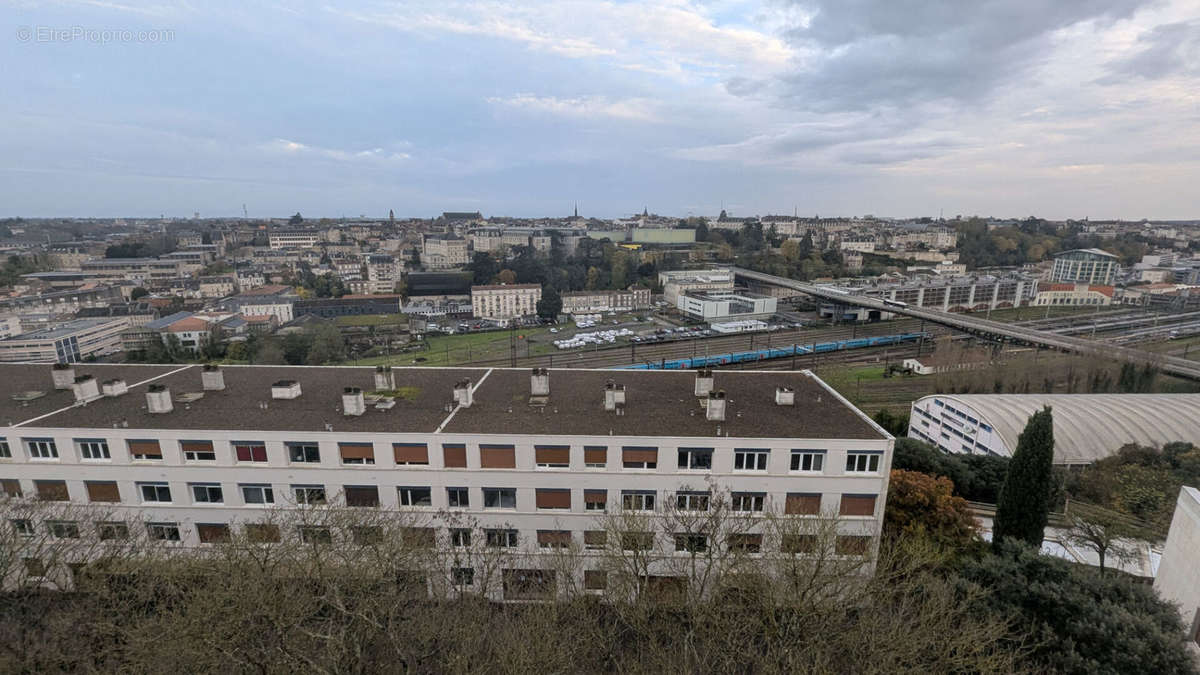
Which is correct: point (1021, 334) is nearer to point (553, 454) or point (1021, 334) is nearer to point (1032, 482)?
point (1032, 482)

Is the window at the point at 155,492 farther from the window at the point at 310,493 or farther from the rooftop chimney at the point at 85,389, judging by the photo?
the rooftop chimney at the point at 85,389

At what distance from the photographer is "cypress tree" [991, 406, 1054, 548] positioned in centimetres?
1630

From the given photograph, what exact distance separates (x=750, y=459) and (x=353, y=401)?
12706mm

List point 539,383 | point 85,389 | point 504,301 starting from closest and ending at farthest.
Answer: point 85,389 → point 539,383 → point 504,301

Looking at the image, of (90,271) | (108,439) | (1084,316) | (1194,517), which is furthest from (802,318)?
(90,271)

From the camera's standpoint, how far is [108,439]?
645 inches

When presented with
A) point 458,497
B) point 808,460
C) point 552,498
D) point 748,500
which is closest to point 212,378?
point 458,497

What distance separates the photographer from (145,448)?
54.3 ft

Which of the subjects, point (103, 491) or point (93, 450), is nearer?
point (93, 450)

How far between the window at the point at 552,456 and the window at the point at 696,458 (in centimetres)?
350

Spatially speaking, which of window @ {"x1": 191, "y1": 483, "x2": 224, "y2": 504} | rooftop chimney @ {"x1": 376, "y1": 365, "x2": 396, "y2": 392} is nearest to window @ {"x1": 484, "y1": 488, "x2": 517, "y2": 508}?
rooftop chimney @ {"x1": 376, "y1": 365, "x2": 396, "y2": 392}

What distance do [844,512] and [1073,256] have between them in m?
114

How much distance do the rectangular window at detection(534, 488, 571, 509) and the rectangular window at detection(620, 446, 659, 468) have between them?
2128mm

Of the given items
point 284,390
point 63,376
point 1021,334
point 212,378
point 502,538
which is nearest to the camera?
point 502,538
